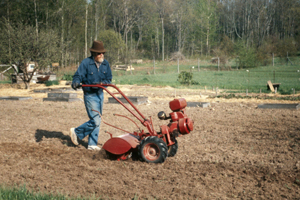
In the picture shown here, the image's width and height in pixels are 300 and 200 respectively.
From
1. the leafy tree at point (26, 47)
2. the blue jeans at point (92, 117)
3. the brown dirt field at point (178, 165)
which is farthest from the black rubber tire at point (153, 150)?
the leafy tree at point (26, 47)

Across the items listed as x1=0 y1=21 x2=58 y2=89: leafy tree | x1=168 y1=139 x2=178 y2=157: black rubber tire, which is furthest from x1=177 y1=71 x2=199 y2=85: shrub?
x1=168 y1=139 x2=178 y2=157: black rubber tire

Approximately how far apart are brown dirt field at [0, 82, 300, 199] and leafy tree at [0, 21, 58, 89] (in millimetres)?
13357

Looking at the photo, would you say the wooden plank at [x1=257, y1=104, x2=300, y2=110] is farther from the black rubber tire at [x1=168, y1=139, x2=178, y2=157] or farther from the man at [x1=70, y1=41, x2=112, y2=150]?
the man at [x1=70, y1=41, x2=112, y2=150]

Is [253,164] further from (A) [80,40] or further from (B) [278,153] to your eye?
(A) [80,40]

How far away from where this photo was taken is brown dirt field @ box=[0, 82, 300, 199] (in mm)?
3848

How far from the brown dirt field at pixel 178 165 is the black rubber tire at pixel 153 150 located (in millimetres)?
112

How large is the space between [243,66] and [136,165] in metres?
30.7

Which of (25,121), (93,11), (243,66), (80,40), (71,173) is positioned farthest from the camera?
(80,40)

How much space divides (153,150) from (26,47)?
18379 millimetres

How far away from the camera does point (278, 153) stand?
5.48m

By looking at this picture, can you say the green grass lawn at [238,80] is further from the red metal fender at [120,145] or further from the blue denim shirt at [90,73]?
the red metal fender at [120,145]

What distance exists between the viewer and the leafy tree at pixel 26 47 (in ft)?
67.4

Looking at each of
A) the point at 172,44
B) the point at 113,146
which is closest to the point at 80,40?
the point at 172,44

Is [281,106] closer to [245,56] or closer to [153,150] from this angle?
[153,150]
